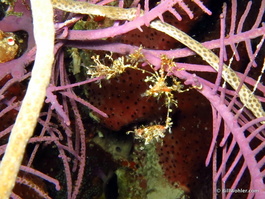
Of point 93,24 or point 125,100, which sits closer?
point 93,24

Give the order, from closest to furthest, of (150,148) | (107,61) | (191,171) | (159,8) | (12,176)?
(12,176) → (159,8) → (107,61) → (191,171) → (150,148)

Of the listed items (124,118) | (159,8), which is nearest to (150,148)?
(124,118)

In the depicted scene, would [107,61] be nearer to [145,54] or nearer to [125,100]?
[125,100]

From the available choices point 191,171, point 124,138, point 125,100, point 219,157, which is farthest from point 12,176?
point 124,138

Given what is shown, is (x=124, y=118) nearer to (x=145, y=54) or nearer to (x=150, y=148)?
(x=150, y=148)

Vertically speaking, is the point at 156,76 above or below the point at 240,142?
above

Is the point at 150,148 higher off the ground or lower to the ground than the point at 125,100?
lower

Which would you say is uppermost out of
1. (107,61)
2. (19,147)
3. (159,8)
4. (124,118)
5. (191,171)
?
(159,8)

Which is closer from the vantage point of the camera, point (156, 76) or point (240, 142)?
point (240, 142)

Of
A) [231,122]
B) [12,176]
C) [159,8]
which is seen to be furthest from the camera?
[231,122]
